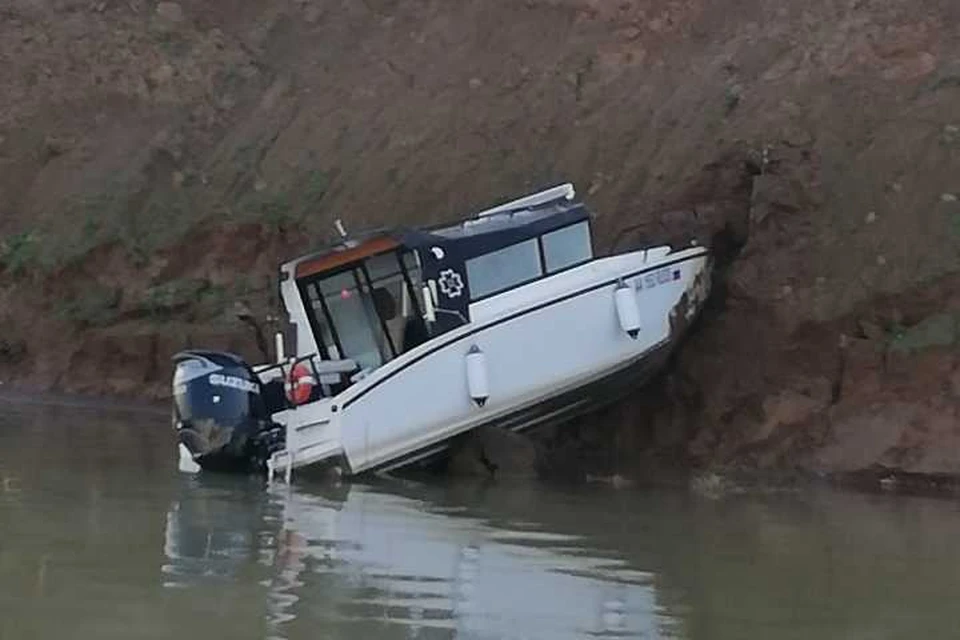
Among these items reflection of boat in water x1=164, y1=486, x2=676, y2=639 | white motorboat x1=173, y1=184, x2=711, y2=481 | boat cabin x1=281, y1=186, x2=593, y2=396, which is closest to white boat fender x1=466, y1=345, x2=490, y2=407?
white motorboat x1=173, y1=184, x2=711, y2=481

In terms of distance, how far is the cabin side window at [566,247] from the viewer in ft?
59.7

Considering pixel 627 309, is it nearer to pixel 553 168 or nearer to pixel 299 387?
pixel 299 387

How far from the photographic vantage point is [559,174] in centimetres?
2250

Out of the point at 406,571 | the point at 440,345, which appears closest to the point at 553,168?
the point at 440,345

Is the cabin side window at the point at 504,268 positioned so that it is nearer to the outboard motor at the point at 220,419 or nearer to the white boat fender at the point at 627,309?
the white boat fender at the point at 627,309

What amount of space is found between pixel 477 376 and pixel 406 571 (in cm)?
536

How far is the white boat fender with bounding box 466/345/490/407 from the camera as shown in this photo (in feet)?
56.3

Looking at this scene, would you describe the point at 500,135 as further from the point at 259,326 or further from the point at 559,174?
the point at 259,326

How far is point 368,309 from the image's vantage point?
18.5 m

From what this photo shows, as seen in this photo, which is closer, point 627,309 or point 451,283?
point 627,309

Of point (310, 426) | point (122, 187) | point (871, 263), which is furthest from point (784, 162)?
→ point (122, 187)

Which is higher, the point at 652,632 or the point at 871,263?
the point at 871,263

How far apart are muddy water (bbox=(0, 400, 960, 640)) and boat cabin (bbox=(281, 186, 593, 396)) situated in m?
1.67

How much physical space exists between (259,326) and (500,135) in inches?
150
